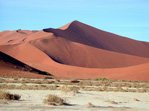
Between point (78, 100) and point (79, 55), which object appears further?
point (79, 55)

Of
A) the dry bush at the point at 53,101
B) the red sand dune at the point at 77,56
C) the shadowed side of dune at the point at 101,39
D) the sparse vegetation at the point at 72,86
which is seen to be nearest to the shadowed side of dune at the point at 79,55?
the red sand dune at the point at 77,56

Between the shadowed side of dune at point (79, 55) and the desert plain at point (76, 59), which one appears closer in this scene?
the desert plain at point (76, 59)

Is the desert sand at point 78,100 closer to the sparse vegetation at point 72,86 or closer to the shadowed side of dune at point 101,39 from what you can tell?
the sparse vegetation at point 72,86

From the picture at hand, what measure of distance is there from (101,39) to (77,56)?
944 inches

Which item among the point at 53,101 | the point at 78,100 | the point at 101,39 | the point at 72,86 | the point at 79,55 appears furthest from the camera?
the point at 101,39

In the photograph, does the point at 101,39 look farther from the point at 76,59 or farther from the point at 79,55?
the point at 76,59

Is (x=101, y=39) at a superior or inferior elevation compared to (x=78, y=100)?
superior

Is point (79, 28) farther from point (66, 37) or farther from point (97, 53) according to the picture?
point (97, 53)

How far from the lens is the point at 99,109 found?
1161cm

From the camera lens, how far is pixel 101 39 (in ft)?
299

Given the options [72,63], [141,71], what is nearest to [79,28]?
[72,63]

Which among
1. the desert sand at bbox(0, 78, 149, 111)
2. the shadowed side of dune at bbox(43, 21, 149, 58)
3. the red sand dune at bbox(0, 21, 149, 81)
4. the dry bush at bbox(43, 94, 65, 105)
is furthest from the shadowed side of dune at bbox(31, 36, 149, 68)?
the dry bush at bbox(43, 94, 65, 105)

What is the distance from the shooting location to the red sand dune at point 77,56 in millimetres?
53281

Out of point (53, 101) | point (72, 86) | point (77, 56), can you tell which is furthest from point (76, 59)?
point (53, 101)
